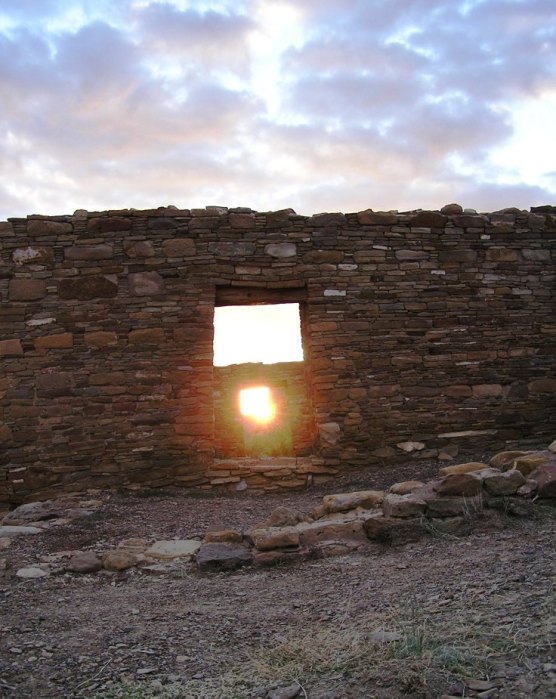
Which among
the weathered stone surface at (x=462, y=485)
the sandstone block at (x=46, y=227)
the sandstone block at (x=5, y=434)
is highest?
the sandstone block at (x=46, y=227)

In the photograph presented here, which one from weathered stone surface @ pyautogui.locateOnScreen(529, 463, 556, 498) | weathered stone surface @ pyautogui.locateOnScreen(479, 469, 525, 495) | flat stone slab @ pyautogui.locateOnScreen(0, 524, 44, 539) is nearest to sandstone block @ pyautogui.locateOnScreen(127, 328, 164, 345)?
flat stone slab @ pyautogui.locateOnScreen(0, 524, 44, 539)

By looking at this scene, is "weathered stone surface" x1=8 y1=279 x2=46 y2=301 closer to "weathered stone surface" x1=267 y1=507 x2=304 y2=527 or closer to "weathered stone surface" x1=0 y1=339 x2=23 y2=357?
"weathered stone surface" x1=0 y1=339 x2=23 y2=357

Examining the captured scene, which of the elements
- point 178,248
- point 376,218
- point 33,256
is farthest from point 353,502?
point 33,256

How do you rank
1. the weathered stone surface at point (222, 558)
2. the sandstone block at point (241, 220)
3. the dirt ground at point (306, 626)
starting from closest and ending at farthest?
the dirt ground at point (306, 626)
the weathered stone surface at point (222, 558)
the sandstone block at point (241, 220)

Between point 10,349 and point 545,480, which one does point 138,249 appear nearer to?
point 10,349

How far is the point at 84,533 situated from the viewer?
5500 mm

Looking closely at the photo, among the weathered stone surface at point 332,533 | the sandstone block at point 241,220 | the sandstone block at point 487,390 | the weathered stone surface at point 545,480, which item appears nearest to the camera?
the weathered stone surface at point 332,533

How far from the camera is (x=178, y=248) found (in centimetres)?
753

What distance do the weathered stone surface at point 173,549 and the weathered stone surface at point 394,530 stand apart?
4.52ft

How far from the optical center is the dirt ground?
2.46 meters

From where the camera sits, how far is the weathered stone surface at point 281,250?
7660 mm

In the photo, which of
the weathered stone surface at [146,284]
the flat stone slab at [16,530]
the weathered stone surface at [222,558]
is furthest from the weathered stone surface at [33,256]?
the weathered stone surface at [222,558]

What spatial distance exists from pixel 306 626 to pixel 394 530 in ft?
5.34

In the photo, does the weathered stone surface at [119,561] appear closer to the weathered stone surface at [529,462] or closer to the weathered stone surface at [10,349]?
the weathered stone surface at [529,462]
